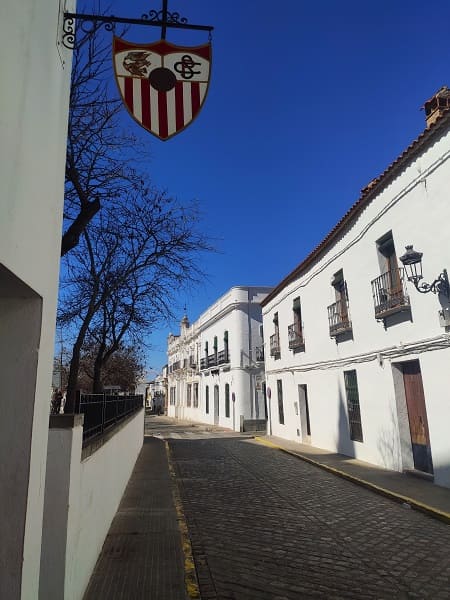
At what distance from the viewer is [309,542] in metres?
5.46

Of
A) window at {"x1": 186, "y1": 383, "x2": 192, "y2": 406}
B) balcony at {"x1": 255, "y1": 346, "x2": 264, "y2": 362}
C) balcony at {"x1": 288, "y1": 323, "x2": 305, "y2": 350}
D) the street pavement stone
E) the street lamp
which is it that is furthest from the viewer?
window at {"x1": 186, "y1": 383, "x2": 192, "y2": 406}

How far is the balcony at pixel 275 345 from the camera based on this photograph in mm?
19547

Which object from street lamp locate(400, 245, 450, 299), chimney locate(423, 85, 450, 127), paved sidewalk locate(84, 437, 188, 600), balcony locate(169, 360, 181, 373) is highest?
chimney locate(423, 85, 450, 127)

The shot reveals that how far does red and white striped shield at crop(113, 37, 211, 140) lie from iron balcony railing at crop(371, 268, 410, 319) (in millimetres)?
7230

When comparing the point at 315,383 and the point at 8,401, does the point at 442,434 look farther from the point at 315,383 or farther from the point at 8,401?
the point at 8,401

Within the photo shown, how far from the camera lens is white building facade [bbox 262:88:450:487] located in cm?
829

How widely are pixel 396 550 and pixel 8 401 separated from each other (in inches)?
192

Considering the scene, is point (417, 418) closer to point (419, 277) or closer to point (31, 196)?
point (419, 277)

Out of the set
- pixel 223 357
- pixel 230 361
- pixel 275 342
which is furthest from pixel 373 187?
pixel 223 357

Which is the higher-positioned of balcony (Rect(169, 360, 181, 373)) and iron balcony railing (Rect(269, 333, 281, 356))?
balcony (Rect(169, 360, 181, 373))

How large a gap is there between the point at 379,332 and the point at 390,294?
1101 millimetres

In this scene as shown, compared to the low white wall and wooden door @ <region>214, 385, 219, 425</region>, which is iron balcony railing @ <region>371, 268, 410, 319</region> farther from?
wooden door @ <region>214, 385, 219, 425</region>

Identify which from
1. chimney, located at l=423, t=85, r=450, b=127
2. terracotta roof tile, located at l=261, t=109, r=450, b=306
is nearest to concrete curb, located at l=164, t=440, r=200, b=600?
terracotta roof tile, located at l=261, t=109, r=450, b=306

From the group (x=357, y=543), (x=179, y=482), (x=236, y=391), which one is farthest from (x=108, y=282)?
(x=236, y=391)
